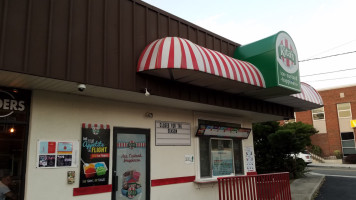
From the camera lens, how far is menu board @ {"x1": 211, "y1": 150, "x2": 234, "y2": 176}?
9023 mm

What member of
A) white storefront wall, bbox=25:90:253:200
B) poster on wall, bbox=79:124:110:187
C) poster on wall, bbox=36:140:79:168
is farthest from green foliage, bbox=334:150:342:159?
poster on wall, bbox=36:140:79:168

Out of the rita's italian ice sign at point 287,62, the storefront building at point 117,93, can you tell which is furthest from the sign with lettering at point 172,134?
the rita's italian ice sign at point 287,62

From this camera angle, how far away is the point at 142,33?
6.45m

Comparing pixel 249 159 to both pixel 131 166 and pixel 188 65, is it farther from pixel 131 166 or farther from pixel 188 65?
pixel 188 65

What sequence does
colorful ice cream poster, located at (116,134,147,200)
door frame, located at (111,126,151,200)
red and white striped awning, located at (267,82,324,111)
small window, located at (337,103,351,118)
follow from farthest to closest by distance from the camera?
1. small window, located at (337,103,351,118)
2. red and white striped awning, located at (267,82,324,111)
3. colorful ice cream poster, located at (116,134,147,200)
4. door frame, located at (111,126,151,200)

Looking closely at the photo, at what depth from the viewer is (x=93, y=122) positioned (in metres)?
6.19

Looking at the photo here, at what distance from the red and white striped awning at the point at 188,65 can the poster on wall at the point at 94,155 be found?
1622 millimetres

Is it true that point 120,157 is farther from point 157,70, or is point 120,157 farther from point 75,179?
point 157,70

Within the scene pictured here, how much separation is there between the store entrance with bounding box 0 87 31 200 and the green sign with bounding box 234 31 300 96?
598 centimetres

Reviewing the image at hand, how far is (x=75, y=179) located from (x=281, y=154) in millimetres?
13882

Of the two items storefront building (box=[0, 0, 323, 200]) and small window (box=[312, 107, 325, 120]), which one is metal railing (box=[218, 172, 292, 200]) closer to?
storefront building (box=[0, 0, 323, 200])

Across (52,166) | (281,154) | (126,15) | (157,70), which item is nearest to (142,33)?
(126,15)

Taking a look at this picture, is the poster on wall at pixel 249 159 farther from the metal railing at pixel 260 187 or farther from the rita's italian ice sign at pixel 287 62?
the rita's italian ice sign at pixel 287 62

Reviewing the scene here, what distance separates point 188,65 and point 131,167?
275cm
